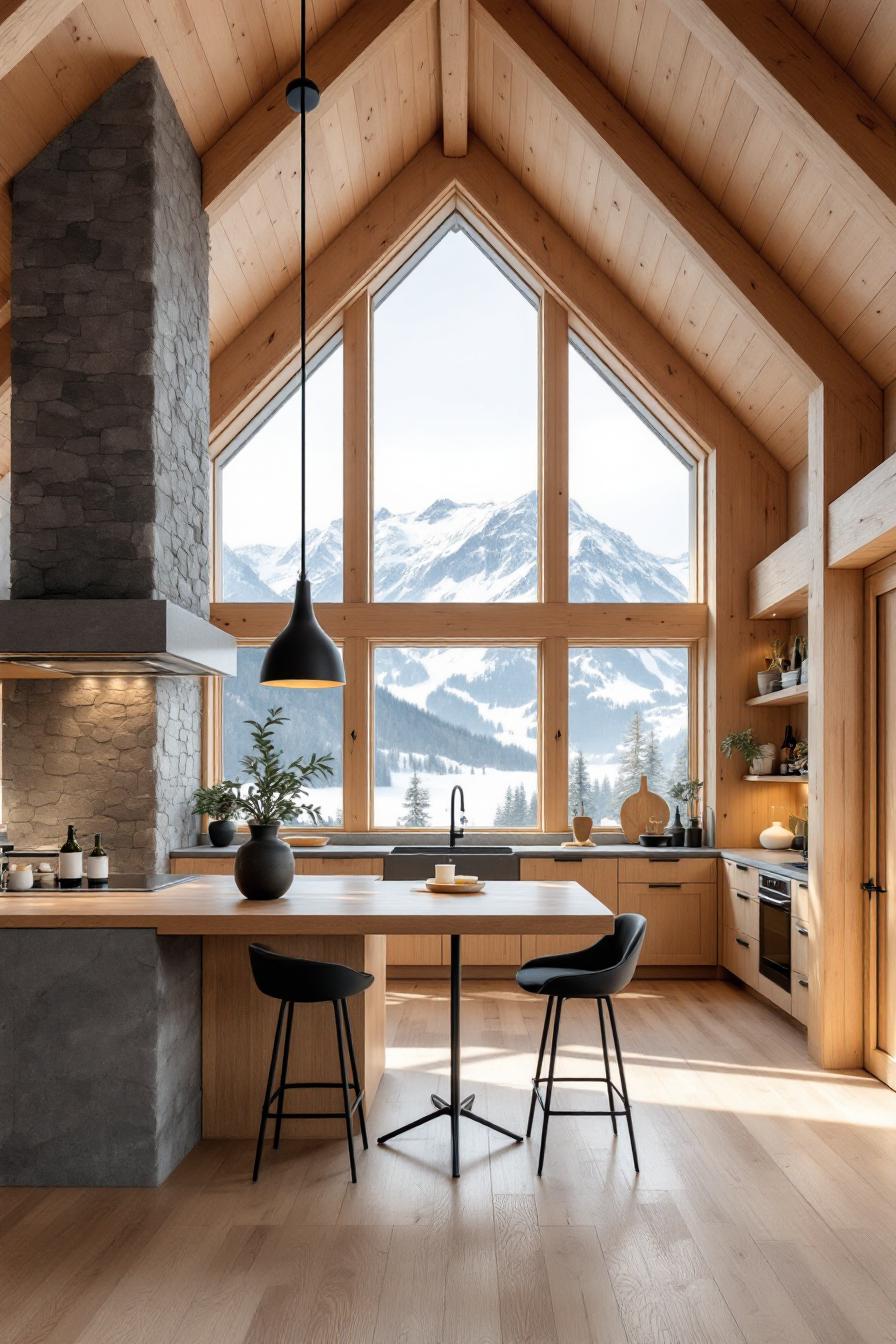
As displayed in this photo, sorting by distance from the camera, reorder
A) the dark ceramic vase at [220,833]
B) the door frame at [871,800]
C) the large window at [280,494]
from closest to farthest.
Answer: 1. the door frame at [871,800]
2. the dark ceramic vase at [220,833]
3. the large window at [280,494]

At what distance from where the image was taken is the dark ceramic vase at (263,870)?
385 cm

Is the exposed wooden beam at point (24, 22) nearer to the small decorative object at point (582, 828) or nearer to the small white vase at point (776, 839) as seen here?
the small decorative object at point (582, 828)

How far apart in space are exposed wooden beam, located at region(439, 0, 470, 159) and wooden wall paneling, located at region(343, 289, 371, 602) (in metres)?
1.16

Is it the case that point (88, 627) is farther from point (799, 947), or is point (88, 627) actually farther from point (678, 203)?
point (799, 947)

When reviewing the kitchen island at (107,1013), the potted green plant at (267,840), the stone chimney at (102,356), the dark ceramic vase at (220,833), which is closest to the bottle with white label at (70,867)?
the kitchen island at (107,1013)

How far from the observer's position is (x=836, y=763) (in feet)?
15.6

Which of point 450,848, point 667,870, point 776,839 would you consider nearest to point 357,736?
point 450,848

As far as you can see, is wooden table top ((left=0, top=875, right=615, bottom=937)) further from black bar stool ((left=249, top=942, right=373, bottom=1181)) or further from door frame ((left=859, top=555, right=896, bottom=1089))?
door frame ((left=859, top=555, right=896, bottom=1089))

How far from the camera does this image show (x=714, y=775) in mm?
6773

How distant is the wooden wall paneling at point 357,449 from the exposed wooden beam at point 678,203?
221 centimetres

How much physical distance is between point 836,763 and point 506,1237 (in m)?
2.69

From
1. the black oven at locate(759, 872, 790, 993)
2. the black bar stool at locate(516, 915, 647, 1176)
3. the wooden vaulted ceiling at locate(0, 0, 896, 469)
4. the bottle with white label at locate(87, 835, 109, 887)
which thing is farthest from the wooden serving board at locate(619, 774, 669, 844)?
the bottle with white label at locate(87, 835, 109, 887)

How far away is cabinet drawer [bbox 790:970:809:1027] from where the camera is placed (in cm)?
503

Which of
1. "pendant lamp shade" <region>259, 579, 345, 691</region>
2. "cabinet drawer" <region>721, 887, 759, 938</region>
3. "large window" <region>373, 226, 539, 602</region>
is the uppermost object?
"large window" <region>373, 226, 539, 602</region>
